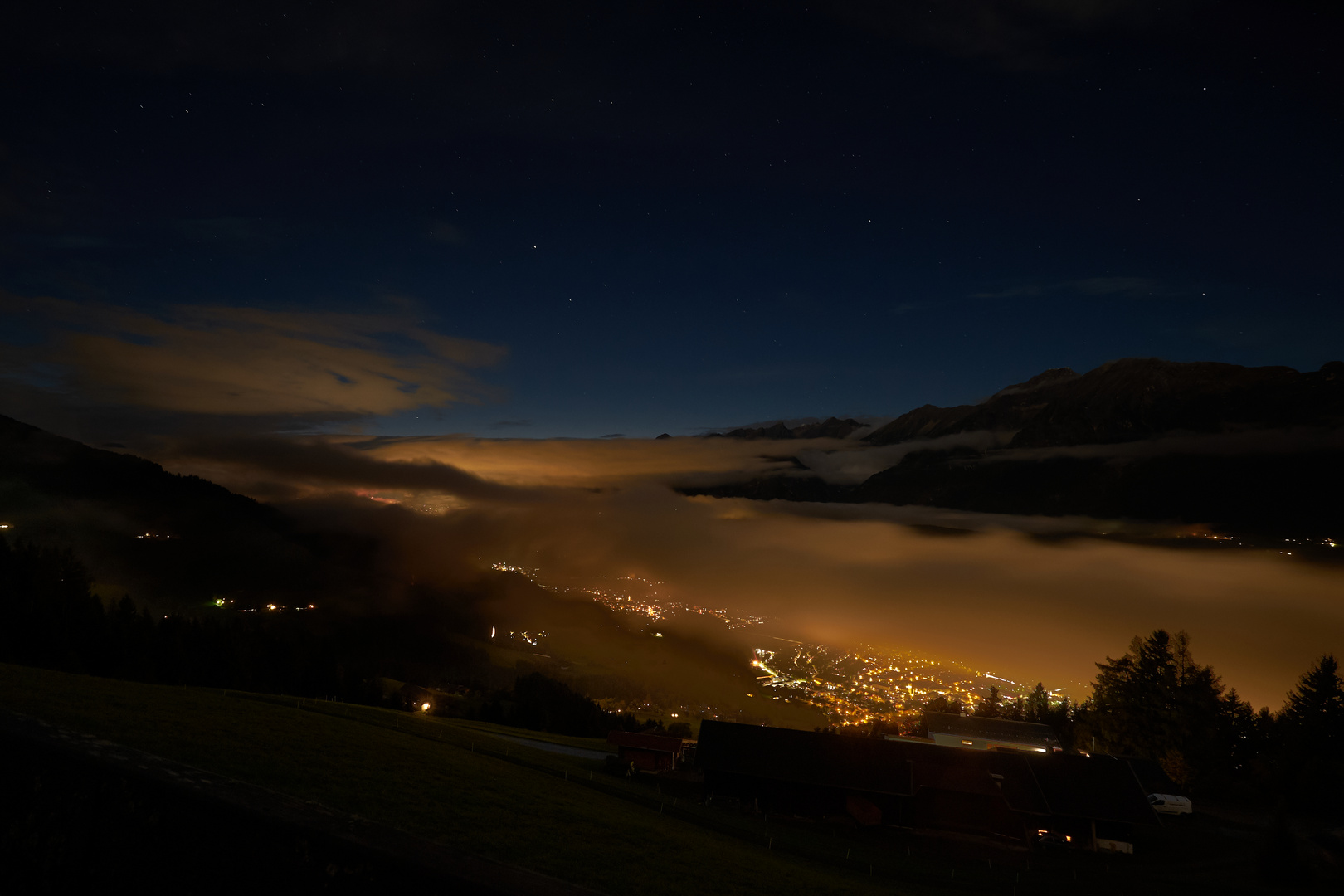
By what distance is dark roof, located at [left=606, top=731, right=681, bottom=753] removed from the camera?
49.1m

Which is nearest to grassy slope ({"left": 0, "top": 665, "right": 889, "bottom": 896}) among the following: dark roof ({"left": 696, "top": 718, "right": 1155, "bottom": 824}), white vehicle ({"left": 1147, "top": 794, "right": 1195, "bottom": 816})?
dark roof ({"left": 696, "top": 718, "right": 1155, "bottom": 824})

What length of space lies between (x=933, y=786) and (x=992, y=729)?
35.3 m

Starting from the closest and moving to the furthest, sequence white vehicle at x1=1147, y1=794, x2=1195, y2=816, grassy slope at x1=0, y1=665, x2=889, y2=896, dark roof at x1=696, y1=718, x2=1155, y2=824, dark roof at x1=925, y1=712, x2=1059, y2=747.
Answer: grassy slope at x1=0, y1=665, x2=889, y2=896, dark roof at x1=696, y1=718, x2=1155, y2=824, white vehicle at x1=1147, y1=794, x2=1195, y2=816, dark roof at x1=925, y1=712, x2=1059, y2=747

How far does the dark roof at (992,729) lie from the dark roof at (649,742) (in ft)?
121

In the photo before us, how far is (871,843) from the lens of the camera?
36562mm

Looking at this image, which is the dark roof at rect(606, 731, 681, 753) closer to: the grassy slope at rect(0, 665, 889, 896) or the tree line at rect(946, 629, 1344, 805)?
the grassy slope at rect(0, 665, 889, 896)

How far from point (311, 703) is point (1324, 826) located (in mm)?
75489

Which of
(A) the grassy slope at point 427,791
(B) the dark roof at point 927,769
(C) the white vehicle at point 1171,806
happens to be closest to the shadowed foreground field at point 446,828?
(A) the grassy slope at point 427,791

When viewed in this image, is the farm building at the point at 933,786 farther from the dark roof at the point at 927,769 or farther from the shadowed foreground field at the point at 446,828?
the shadowed foreground field at the point at 446,828

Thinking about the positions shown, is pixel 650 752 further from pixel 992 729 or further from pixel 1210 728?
pixel 1210 728

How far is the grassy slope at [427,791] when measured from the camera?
57.4 feet

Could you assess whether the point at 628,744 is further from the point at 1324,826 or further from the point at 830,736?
the point at 1324,826

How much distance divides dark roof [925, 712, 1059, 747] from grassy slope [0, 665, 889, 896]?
50968mm

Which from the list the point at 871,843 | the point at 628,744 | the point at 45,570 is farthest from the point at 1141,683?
the point at 45,570
